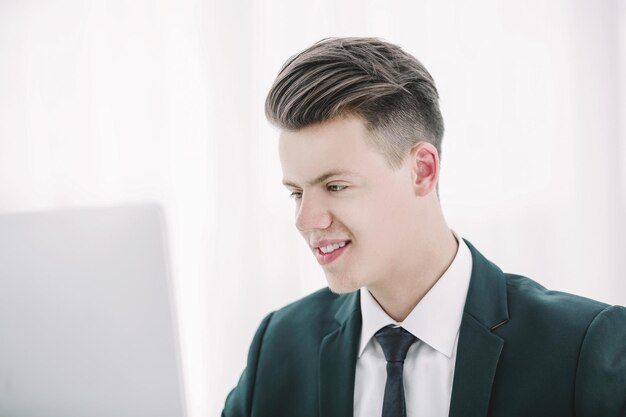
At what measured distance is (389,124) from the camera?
1384mm

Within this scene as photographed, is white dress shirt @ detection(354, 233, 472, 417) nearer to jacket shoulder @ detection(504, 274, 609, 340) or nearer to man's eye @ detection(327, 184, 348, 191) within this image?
jacket shoulder @ detection(504, 274, 609, 340)

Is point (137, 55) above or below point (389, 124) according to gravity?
above

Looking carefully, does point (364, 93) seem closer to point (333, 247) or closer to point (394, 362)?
point (333, 247)

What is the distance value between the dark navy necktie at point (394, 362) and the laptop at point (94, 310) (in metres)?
0.96

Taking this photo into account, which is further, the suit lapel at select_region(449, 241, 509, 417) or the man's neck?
the man's neck

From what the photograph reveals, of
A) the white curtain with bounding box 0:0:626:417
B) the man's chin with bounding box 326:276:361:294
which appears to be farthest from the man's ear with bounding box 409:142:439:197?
the white curtain with bounding box 0:0:626:417

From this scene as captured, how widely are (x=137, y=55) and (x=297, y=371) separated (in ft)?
3.87

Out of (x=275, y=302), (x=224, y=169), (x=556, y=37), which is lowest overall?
(x=275, y=302)

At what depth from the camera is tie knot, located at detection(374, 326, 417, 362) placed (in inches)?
55.2

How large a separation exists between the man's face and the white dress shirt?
0.13 meters

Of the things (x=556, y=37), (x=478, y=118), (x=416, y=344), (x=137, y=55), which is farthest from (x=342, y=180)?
(x=137, y=55)

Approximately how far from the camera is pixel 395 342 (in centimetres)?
142

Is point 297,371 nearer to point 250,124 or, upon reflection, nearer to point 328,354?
point 328,354

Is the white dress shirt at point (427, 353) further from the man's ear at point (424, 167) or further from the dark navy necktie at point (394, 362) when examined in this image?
the man's ear at point (424, 167)
